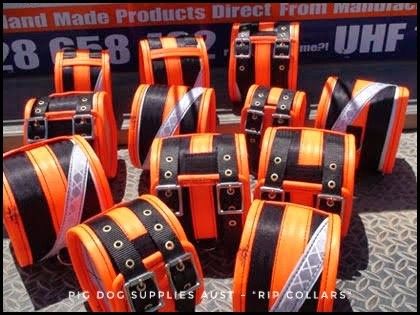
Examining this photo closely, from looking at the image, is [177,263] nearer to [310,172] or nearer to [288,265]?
[288,265]

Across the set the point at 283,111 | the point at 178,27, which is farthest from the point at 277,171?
the point at 178,27

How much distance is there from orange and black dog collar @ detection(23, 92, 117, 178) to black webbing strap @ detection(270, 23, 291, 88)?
180 cm

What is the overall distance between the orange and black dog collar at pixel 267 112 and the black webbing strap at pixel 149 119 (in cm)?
80

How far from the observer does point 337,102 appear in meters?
4.69

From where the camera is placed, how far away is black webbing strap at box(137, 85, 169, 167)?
4609mm

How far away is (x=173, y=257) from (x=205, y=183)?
0.68 m

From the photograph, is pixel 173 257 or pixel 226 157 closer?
pixel 173 257

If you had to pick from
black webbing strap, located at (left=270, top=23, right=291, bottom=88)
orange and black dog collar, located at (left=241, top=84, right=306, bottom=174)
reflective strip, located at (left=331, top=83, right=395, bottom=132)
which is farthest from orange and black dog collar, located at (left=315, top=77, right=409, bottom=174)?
black webbing strap, located at (left=270, top=23, right=291, bottom=88)

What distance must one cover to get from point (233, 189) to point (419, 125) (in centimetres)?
274

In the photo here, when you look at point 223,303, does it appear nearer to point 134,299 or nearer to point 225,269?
point 225,269

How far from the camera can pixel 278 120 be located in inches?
185

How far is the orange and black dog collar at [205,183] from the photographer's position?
382 cm

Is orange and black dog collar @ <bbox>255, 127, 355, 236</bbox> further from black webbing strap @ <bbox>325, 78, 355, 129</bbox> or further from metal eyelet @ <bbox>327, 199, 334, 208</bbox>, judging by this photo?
black webbing strap @ <bbox>325, 78, 355, 129</bbox>

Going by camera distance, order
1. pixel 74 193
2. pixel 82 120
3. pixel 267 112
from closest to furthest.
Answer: pixel 74 193 → pixel 82 120 → pixel 267 112
